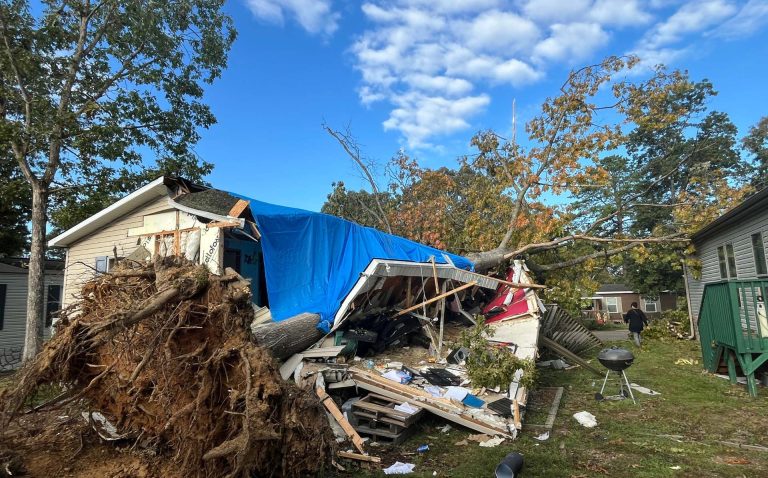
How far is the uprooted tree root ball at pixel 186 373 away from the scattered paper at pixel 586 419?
14.5 feet

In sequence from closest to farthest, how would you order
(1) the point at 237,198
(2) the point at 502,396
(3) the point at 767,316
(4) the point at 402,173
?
(2) the point at 502,396 < (3) the point at 767,316 < (1) the point at 237,198 < (4) the point at 402,173

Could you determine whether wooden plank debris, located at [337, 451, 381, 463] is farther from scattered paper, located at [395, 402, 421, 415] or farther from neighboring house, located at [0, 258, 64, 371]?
neighboring house, located at [0, 258, 64, 371]

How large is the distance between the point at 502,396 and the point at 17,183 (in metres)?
14.9

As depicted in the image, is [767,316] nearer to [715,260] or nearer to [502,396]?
[502,396]

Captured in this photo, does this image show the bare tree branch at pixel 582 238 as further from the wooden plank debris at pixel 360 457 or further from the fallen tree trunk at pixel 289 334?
the wooden plank debris at pixel 360 457

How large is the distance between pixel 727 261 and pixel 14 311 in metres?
23.3

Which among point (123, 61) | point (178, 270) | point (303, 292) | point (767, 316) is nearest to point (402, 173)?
point (123, 61)

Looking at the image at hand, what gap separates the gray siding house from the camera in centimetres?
1064

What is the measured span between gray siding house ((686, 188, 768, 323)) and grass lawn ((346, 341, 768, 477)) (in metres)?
4.27

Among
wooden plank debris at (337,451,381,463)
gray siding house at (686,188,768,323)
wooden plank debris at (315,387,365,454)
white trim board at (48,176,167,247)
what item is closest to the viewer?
wooden plank debris at (337,451,381,463)

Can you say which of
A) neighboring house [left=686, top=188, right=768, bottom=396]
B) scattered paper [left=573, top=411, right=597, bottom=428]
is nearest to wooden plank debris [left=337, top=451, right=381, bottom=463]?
scattered paper [left=573, top=411, right=597, bottom=428]

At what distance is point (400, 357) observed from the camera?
27.0 feet

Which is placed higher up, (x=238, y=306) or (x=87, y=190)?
(x=87, y=190)

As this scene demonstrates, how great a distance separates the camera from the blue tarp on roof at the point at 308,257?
7836 mm
